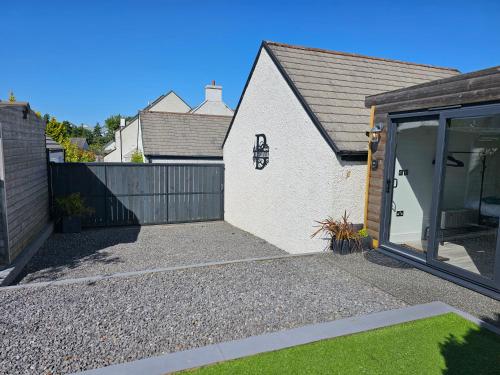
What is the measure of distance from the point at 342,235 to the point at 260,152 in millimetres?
4305

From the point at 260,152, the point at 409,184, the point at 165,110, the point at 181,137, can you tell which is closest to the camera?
the point at 409,184

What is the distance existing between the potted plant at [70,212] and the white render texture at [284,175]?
5.11m

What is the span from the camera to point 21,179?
7148 millimetres

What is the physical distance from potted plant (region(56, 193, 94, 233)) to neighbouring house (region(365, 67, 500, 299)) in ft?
28.1

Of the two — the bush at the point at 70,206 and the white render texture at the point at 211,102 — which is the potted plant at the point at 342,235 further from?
the white render texture at the point at 211,102

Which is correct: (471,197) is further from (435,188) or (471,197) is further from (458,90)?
(458,90)

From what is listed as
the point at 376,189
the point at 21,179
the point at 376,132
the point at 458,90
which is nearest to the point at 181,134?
the point at 21,179

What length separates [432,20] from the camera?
1069 cm

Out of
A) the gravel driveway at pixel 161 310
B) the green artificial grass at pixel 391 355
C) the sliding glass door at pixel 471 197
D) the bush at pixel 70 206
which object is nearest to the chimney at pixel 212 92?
the bush at pixel 70 206

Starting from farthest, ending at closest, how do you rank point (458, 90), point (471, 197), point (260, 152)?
point (260, 152) < point (471, 197) < point (458, 90)

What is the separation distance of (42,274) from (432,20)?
1270cm

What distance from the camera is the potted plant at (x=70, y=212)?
10.4 meters

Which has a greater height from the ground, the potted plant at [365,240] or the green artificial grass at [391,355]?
the potted plant at [365,240]

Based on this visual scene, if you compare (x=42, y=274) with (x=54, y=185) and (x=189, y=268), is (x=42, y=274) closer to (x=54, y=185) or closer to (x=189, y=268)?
(x=189, y=268)
